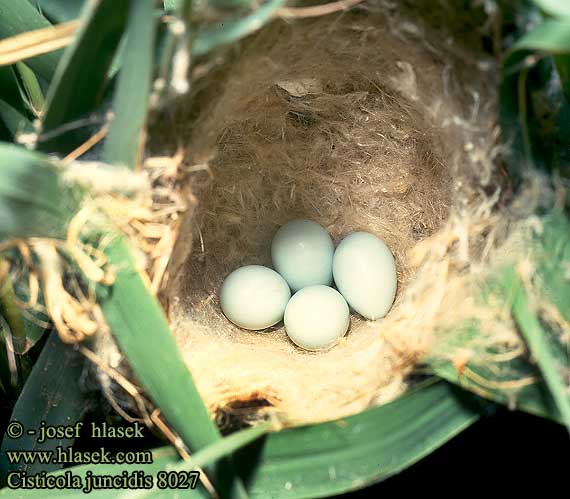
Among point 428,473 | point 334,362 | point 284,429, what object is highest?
point 284,429

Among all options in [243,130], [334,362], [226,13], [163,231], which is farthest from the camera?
[243,130]

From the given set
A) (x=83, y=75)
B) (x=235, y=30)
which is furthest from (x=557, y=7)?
(x=83, y=75)

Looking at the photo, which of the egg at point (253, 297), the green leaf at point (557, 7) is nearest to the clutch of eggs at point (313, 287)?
the egg at point (253, 297)

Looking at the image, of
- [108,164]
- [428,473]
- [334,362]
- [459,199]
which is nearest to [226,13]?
[108,164]

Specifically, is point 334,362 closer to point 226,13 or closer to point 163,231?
point 163,231

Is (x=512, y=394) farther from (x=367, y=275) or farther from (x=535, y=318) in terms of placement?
(x=367, y=275)

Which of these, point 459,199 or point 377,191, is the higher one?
point 459,199

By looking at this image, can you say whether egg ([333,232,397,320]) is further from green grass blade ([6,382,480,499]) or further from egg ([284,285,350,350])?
green grass blade ([6,382,480,499])

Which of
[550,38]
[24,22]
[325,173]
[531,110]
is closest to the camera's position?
[550,38]
